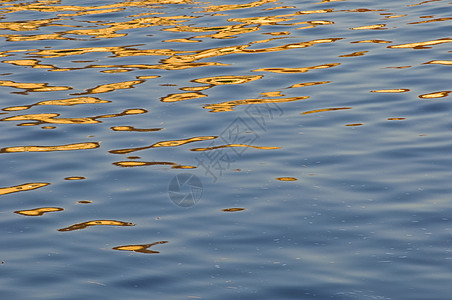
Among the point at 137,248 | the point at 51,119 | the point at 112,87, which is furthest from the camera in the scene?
the point at 112,87

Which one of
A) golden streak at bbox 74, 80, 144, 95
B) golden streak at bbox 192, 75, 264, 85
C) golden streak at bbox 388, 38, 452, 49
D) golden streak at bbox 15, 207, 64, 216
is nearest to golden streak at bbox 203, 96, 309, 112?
golden streak at bbox 192, 75, 264, 85

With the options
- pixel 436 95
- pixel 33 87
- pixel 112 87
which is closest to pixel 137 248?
pixel 436 95

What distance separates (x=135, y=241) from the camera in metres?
5.39

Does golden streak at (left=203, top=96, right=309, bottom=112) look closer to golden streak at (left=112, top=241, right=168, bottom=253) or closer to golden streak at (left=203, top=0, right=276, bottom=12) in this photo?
golden streak at (left=112, top=241, right=168, bottom=253)

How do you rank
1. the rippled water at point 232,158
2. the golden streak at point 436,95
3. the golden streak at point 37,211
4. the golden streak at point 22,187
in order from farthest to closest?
the golden streak at point 436,95 < the golden streak at point 22,187 < the golden streak at point 37,211 < the rippled water at point 232,158

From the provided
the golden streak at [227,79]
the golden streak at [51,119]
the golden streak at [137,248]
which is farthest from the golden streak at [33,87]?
the golden streak at [137,248]

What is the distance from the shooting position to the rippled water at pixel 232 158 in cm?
495

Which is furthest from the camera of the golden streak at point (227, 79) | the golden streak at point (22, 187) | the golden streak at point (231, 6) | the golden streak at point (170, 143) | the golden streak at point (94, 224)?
the golden streak at point (231, 6)

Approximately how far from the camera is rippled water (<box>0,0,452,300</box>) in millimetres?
4949

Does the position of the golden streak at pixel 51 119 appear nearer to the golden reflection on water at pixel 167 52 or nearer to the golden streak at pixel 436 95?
the golden reflection on water at pixel 167 52

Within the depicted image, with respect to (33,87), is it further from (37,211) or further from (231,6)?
(231,6)

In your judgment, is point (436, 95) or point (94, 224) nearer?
point (94, 224)

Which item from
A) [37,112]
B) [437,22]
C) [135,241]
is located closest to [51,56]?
[37,112]

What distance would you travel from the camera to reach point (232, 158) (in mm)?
6762
